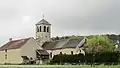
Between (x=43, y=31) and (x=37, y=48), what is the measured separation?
50.2ft

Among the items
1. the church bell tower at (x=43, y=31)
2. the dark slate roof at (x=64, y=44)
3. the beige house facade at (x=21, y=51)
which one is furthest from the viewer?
the church bell tower at (x=43, y=31)

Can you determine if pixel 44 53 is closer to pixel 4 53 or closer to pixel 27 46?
pixel 27 46

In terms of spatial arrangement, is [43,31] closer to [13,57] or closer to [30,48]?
[30,48]

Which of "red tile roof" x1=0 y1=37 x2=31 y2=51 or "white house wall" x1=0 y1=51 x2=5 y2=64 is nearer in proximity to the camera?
"red tile roof" x1=0 y1=37 x2=31 y2=51

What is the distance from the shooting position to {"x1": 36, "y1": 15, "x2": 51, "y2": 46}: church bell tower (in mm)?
111012

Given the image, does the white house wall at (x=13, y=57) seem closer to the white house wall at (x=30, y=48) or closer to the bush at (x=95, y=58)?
the white house wall at (x=30, y=48)

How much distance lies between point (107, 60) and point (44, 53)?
3650 centimetres

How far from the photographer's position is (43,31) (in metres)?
111

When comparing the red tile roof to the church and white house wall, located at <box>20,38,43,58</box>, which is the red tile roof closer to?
the church

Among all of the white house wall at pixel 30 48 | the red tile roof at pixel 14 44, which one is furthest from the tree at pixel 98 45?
the red tile roof at pixel 14 44

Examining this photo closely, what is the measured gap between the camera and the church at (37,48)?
94.0 m

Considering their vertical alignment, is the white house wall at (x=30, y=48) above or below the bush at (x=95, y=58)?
below

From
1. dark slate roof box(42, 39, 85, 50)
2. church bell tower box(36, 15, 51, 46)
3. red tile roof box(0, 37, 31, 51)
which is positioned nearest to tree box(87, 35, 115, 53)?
dark slate roof box(42, 39, 85, 50)

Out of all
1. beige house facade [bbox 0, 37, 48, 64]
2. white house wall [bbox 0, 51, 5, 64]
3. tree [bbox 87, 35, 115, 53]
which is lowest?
white house wall [bbox 0, 51, 5, 64]
